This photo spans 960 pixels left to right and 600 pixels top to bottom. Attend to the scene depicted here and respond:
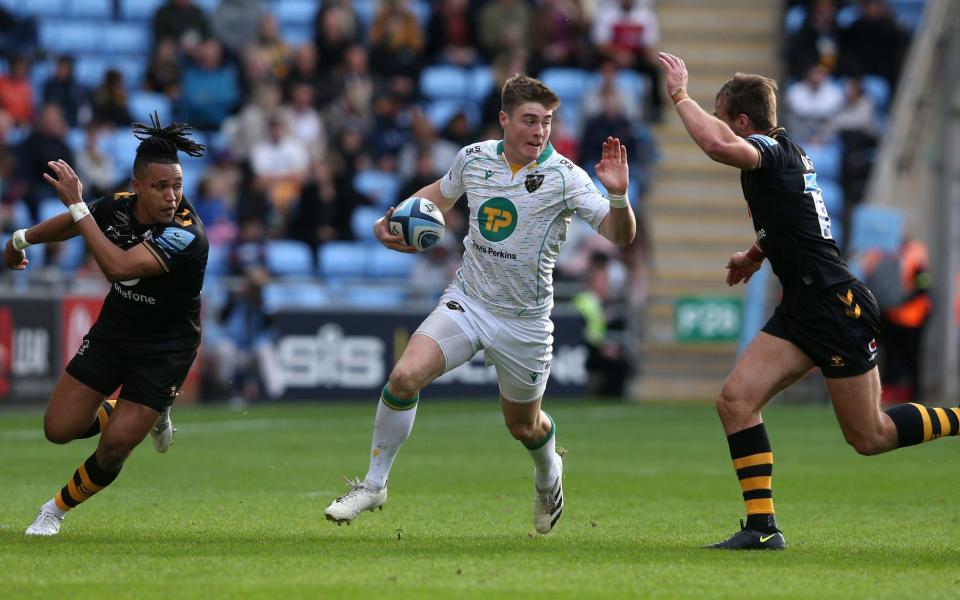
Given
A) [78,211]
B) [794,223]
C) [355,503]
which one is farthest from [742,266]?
[78,211]

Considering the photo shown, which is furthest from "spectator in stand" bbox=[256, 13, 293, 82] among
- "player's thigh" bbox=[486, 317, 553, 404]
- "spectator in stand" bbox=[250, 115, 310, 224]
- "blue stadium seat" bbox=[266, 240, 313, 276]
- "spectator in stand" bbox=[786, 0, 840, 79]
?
"player's thigh" bbox=[486, 317, 553, 404]

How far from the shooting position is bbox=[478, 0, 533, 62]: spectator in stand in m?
24.9

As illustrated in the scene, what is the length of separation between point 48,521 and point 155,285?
1438mm

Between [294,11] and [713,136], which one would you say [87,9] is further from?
[713,136]

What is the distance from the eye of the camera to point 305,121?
23.5 metres

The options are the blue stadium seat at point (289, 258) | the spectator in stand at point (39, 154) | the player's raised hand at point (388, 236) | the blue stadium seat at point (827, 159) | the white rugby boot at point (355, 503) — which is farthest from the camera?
the blue stadium seat at point (827, 159)

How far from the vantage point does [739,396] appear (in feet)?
27.9

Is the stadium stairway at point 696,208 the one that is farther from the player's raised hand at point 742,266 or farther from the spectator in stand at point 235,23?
the player's raised hand at point 742,266

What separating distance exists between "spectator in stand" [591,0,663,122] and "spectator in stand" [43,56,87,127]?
8.01 meters

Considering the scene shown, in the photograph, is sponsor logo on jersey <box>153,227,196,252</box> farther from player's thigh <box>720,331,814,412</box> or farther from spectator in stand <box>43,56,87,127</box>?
spectator in stand <box>43,56,87,127</box>

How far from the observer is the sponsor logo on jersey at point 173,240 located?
870cm

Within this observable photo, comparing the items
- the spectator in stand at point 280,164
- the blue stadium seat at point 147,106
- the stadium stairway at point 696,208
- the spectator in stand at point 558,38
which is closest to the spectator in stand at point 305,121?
the spectator in stand at point 280,164

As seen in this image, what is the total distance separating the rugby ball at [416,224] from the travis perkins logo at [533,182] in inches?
20.6

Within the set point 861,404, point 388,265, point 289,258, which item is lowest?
point 388,265
